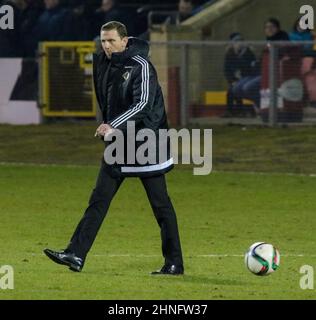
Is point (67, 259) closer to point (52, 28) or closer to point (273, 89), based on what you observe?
point (273, 89)

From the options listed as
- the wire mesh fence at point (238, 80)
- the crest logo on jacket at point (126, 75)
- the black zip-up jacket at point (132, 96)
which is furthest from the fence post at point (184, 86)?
the crest logo on jacket at point (126, 75)

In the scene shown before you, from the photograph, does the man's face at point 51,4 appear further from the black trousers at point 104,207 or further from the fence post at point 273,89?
the black trousers at point 104,207

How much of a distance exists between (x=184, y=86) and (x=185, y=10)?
3.40 meters

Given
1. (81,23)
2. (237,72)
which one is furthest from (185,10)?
(237,72)

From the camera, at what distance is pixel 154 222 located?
18.1m

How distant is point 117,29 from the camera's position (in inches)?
511

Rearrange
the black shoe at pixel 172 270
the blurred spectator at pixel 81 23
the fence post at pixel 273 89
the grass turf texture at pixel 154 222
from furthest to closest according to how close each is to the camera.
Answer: the blurred spectator at pixel 81 23, the fence post at pixel 273 89, the black shoe at pixel 172 270, the grass turf texture at pixel 154 222

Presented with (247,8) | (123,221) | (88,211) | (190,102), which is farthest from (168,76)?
(88,211)

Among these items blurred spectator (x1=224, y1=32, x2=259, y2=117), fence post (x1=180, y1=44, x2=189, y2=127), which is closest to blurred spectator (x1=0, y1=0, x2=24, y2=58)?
fence post (x1=180, y1=44, x2=189, y2=127)

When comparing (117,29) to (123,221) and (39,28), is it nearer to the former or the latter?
A: (123,221)

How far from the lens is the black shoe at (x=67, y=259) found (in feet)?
43.3

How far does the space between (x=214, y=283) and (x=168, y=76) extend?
16.0 metres

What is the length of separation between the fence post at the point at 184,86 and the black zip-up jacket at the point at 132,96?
14880 mm
